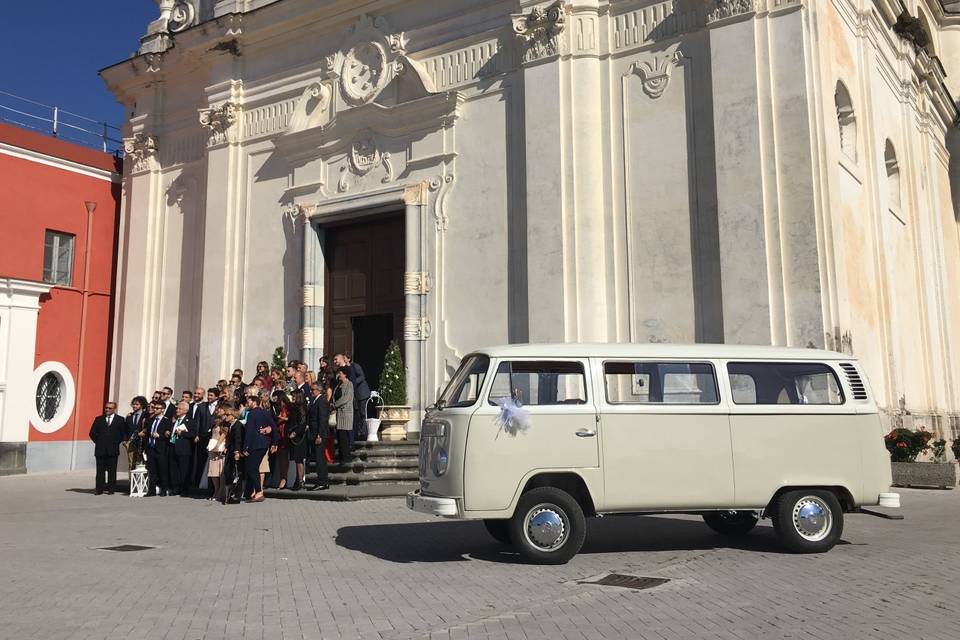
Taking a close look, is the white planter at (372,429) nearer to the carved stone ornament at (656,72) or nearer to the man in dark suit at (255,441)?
the man in dark suit at (255,441)

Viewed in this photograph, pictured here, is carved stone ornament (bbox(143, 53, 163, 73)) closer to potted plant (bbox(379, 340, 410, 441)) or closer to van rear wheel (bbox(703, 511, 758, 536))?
potted plant (bbox(379, 340, 410, 441))

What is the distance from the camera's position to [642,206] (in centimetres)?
1600

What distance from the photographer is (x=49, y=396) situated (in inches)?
887

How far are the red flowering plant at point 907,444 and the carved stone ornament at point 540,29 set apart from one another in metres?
9.09

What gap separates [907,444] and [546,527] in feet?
30.1

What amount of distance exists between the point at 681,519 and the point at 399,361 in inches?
291

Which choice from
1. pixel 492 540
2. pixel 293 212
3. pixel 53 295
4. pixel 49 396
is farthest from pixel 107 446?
pixel 492 540

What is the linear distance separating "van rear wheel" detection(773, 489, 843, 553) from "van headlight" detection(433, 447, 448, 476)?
3298 millimetres

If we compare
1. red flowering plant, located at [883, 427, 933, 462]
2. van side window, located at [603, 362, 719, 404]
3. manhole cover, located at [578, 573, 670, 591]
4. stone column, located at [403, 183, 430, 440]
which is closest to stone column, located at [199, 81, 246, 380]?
stone column, located at [403, 183, 430, 440]

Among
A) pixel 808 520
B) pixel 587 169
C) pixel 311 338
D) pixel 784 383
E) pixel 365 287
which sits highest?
pixel 587 169

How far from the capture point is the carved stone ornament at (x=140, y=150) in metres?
23.5

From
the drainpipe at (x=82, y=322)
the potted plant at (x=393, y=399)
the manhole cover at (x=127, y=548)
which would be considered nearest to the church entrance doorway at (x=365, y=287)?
the potted plant at (x=393, y=399)

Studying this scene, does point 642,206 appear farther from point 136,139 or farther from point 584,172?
point 136,139

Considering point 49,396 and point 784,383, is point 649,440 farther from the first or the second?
point 49,396
